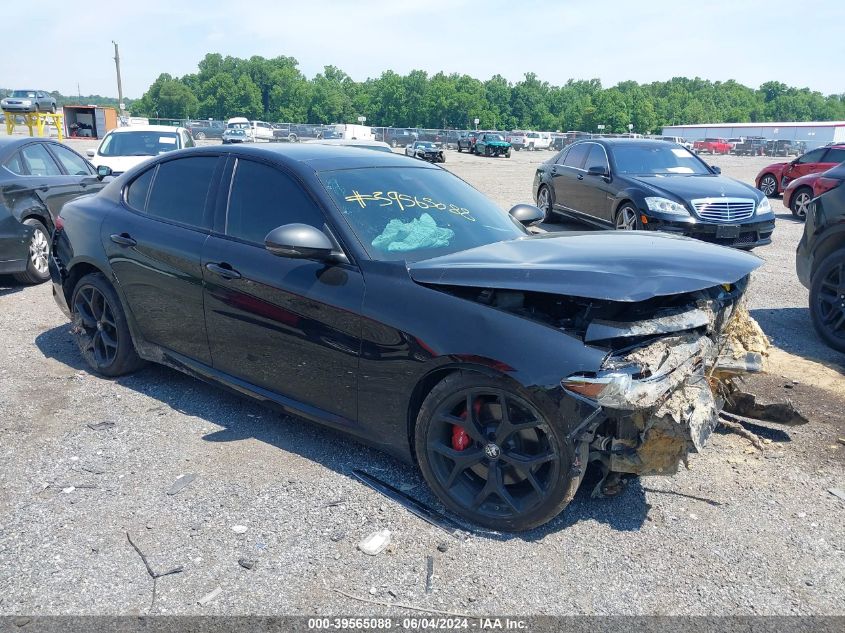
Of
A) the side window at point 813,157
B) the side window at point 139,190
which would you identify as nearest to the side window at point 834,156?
the side window at point 813,157

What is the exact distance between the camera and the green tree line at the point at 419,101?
5054 inches

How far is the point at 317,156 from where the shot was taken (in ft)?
14.2

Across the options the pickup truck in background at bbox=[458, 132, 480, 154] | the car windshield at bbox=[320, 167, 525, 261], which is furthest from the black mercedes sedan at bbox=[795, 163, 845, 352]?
the pickup truck in background at bbox=[458, 132, 480, 154]

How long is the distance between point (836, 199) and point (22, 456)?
21.8 feet

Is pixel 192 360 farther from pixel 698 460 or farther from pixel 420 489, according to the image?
pixel 698 460

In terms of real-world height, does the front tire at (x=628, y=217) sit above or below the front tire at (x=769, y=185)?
above

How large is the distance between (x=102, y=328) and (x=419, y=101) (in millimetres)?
130485

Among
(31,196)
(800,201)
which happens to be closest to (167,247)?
(31,196)

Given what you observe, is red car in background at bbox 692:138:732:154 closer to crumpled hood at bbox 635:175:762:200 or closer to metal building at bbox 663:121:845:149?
metal building at bbox 663:121:845:149

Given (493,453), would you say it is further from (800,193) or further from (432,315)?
(800,193)

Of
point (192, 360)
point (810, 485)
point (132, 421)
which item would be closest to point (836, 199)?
point (810, 485)

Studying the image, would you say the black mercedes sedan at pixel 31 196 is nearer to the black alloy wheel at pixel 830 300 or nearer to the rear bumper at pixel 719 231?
the rear bumper at pixel 719 231

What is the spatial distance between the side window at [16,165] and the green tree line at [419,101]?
120 meters

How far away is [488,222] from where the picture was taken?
14.4 feet
